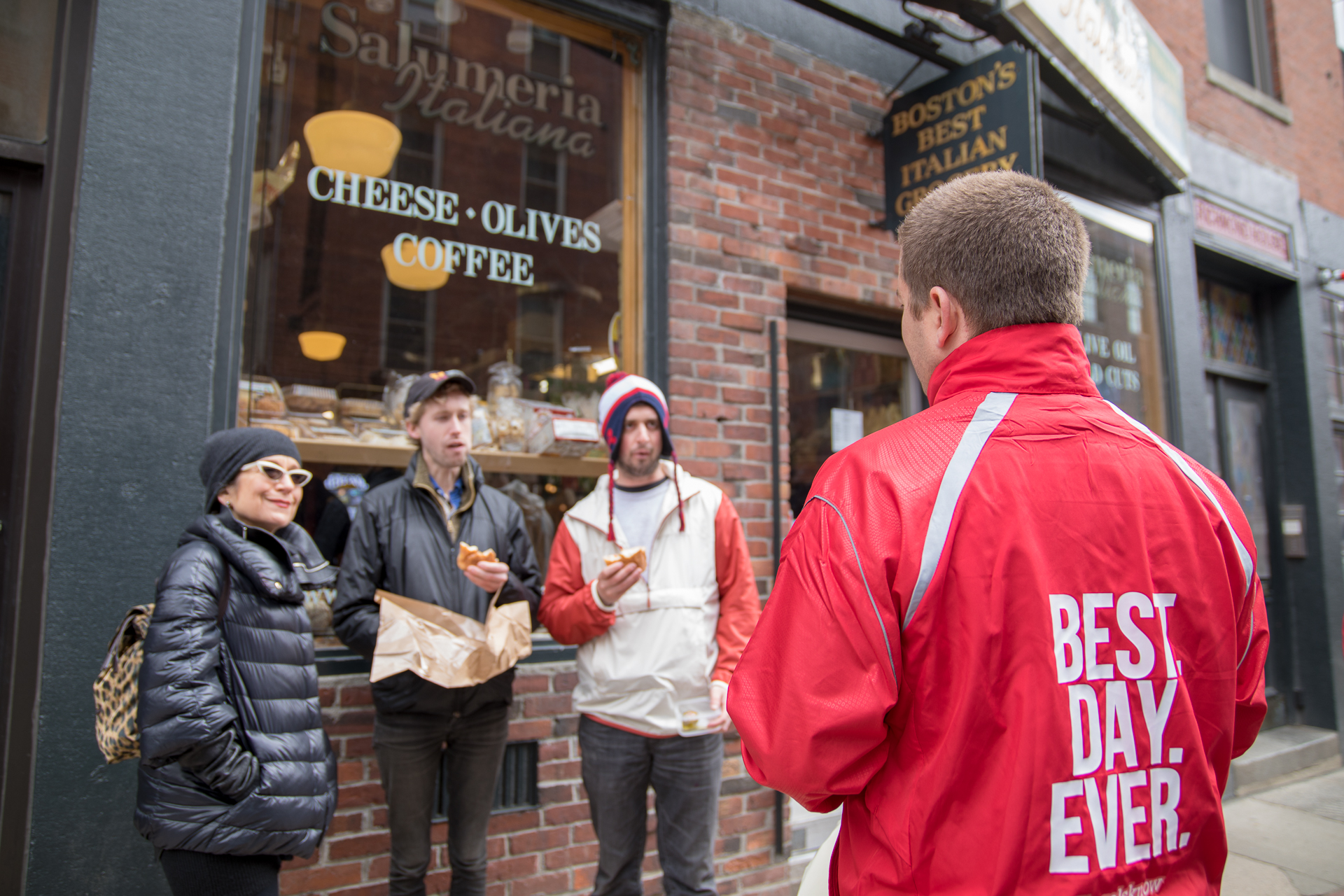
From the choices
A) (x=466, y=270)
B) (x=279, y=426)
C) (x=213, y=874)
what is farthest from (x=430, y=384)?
(x=213, y=874)

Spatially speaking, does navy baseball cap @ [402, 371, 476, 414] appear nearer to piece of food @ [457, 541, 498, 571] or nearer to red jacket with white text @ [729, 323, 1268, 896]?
piece of food @ [457, 541, 498, 571]

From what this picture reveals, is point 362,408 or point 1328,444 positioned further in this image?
point 1328,444

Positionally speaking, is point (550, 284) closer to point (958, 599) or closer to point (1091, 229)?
point (958, 599)

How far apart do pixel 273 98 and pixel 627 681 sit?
2794 millimetres

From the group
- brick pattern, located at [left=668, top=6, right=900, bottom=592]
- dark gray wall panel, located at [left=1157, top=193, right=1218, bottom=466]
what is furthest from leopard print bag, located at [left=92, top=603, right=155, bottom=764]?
dark gray wall panel, located at [left=1157, top=193, right=1218, bottom=466]

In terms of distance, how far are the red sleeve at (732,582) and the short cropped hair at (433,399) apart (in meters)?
1.10

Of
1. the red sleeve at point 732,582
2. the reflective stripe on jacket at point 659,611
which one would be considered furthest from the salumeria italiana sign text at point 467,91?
the red sleeve at point 732,582

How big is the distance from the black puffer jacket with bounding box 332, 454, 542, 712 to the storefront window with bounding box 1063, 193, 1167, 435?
480 centimetres

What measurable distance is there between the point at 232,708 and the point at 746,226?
10.7ft

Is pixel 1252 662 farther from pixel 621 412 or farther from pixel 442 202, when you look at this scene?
pixel 442 202

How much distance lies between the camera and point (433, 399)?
3.09m

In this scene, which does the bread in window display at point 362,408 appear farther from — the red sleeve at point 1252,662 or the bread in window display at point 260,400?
the red sleeve at point 1252,662

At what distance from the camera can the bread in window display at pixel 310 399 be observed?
3.46m

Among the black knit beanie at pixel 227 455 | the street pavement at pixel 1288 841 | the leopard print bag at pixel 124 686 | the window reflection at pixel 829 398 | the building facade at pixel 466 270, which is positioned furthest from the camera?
the window reflection at pixel 829 398
